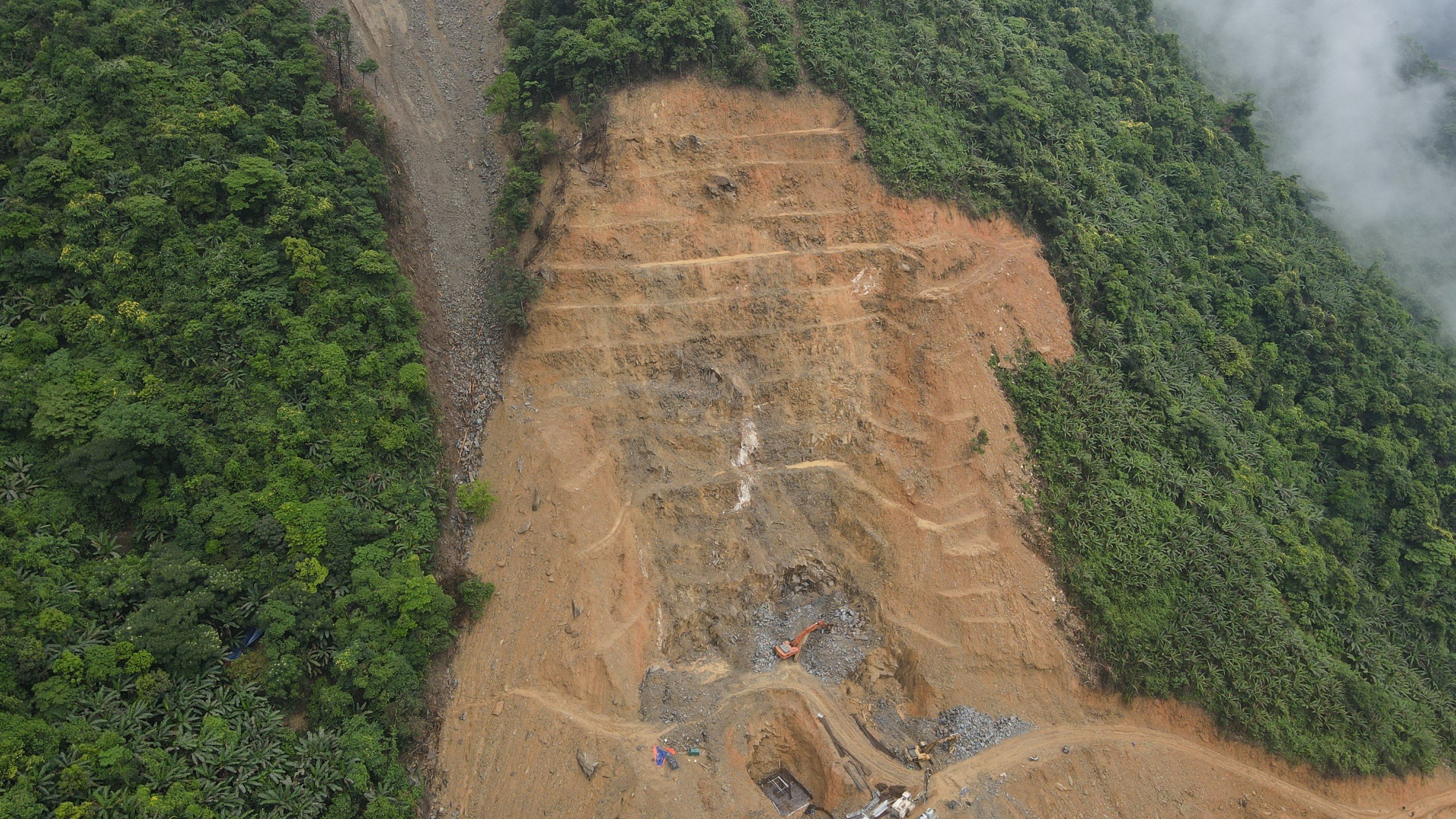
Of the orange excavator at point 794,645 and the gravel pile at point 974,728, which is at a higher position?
the orange excavator at point 794,645

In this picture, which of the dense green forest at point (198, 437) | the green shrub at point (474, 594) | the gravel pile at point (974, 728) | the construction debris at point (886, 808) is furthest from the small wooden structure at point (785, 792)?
the dense green forest at point (198, 437)

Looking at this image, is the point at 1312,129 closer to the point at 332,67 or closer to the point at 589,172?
the point at 589,172

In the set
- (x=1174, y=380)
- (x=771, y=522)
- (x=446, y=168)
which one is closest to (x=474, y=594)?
(x=771, y=522)

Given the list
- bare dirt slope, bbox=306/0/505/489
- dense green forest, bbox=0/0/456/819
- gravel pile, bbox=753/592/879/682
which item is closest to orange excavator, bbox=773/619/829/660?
gravel pile, bbox=753/592/879/682

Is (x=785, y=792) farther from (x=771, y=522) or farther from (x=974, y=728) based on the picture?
(x=771, y=522)

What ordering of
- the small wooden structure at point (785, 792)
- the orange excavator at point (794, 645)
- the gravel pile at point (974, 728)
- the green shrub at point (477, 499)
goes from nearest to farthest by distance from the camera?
the small wooden structure at point (785, 792) → the green shrub at point (477, 499) → the gravel pile at point (974, 728) → the orange excavator at point (794, 645)

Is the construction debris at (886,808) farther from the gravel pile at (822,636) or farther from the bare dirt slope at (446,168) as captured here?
the bare dirt slope at (446,168)

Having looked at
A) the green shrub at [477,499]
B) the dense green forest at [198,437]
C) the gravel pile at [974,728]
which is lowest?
the gravel pile at [974,728]
